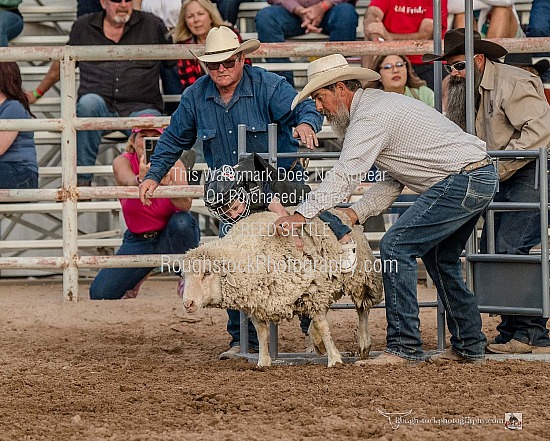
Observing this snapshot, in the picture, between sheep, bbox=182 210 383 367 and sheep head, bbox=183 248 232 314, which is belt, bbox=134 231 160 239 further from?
sheep head, bbox=183 248 232 314

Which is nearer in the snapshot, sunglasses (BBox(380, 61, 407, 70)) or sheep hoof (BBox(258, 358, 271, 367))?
sheep hoof (BBox(258, 358, 271, 367))

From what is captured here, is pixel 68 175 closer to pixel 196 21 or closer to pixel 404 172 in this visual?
pixel 196 21

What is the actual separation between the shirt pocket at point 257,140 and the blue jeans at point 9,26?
13.4 ft

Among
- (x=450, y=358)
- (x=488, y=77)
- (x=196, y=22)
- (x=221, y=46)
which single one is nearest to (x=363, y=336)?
(x=450, y=358)

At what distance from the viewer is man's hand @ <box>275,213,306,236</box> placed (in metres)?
5.02

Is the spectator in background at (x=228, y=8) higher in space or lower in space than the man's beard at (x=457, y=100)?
higher

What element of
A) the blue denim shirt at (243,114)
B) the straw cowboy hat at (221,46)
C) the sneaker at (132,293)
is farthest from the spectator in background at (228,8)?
the straw cowboy hat at (221,46)

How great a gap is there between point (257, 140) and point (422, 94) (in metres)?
2.56

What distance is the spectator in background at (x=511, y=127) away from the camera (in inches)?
223

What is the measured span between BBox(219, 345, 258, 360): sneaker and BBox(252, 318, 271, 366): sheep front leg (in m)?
0.42

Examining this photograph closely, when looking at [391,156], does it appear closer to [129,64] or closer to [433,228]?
A: [433,228]

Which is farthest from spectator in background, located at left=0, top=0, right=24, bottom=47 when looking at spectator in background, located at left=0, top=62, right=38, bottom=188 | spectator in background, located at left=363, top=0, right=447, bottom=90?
spectator in background, located at left=363, top=0, right=447, bottom=90

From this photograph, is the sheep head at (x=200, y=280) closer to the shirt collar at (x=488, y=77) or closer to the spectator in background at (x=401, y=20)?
the shirt collar at (x=488, y=77)

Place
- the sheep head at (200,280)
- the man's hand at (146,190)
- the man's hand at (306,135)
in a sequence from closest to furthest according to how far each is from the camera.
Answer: the sheep head at (200,280), the man's hand at (306,135), the man's hand at (146,190)
